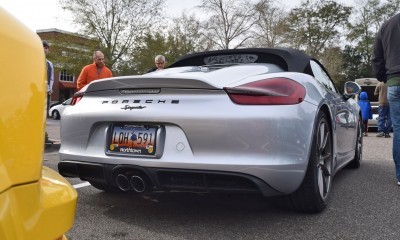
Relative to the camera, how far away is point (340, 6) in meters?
44.1

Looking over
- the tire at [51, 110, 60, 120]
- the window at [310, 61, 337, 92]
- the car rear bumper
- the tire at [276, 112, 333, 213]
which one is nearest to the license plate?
the car rear bumper

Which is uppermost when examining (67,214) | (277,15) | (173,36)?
(277,15)

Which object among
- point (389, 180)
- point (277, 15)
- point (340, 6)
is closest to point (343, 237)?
point (389, 180)

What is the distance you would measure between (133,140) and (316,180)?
128cm

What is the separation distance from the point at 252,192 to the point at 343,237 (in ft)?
2.06

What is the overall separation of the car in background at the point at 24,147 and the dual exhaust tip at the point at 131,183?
55.1 inches

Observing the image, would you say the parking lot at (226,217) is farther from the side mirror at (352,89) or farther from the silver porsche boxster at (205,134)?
the side mirror at (352,89)

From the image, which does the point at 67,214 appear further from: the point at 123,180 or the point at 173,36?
the point at 173,36

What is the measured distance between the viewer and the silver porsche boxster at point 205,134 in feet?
7.76

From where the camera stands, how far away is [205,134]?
7.90ft

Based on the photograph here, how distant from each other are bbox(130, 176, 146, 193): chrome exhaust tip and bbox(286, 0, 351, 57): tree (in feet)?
138

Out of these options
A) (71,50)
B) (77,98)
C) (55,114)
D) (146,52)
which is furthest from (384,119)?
(71,50)

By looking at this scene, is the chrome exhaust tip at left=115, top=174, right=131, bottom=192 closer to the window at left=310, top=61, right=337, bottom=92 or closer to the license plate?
the license plate

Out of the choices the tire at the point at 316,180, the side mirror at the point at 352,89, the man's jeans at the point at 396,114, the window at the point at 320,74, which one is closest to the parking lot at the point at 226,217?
the tire at the point at 316,180
